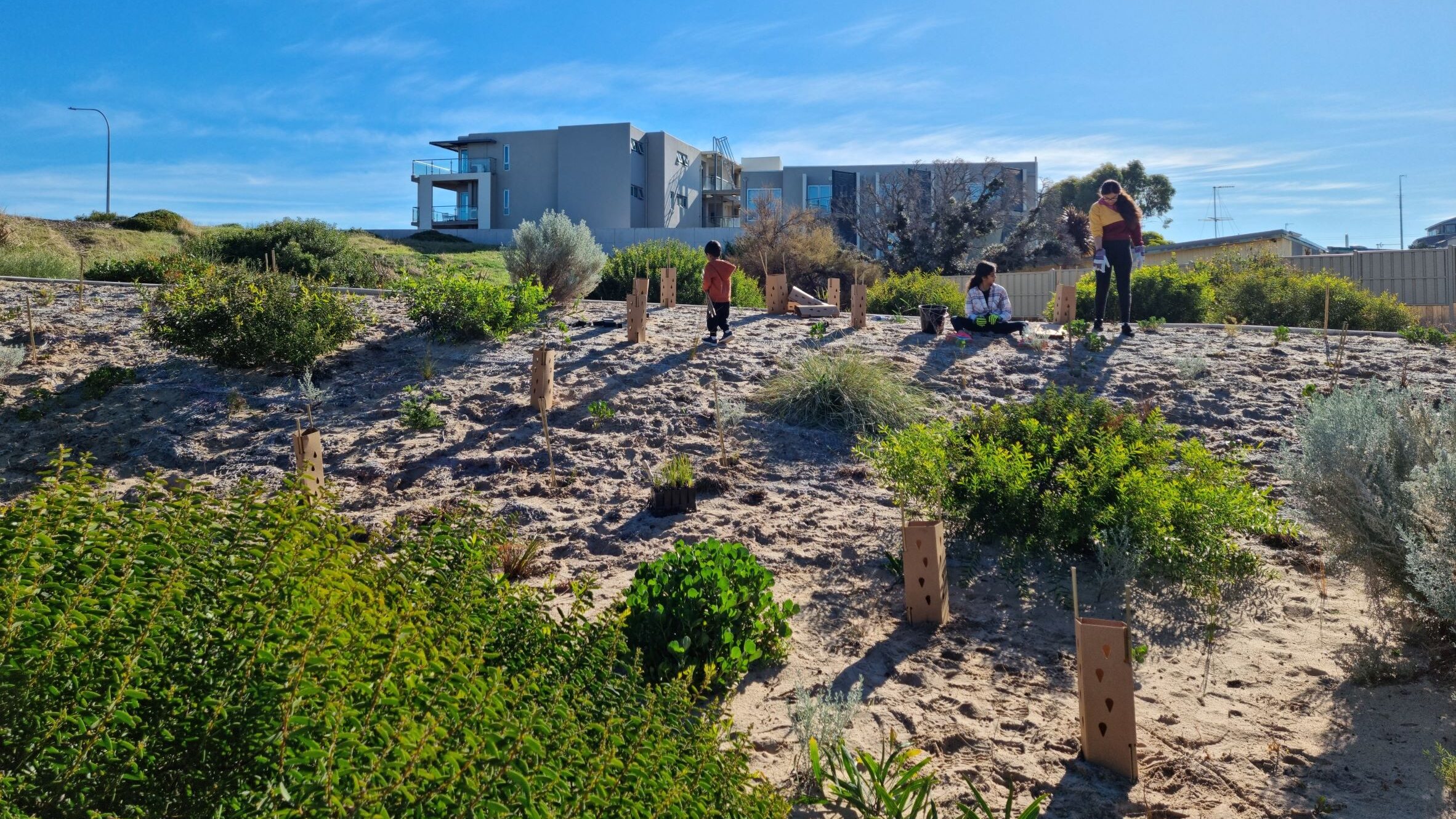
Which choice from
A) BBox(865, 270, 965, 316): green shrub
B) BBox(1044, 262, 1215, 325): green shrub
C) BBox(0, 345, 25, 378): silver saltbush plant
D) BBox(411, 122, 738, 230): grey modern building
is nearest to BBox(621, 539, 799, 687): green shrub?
BBox(0, 345, 25, 378): silver saltbush plant

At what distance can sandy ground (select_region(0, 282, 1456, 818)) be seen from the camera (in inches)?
124

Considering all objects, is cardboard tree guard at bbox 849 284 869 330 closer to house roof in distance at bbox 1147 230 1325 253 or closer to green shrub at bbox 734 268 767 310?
green shrub at bbox 734 268 767 310

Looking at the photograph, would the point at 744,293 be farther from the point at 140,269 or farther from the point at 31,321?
the point at 31,321

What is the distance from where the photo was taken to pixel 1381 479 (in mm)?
3957

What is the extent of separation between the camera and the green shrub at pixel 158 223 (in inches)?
1148

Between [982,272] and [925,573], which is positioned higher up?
[982,272]

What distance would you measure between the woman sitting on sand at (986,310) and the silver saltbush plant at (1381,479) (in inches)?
256

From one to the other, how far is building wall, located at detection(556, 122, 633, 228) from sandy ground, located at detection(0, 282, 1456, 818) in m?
32.9

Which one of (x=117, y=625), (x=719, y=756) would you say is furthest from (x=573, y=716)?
(x=117, y=625)

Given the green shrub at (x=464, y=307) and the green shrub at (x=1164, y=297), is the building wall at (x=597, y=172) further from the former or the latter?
the green shrub at (x=464, y=307)

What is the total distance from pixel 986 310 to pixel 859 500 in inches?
228

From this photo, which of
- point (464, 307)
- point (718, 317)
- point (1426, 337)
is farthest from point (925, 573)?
point (1426, 337)

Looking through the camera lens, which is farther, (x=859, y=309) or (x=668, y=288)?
(x=668, y=288)

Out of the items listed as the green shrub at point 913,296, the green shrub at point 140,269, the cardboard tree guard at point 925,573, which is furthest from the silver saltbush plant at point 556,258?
the cardboard tree guard at point 925,573
